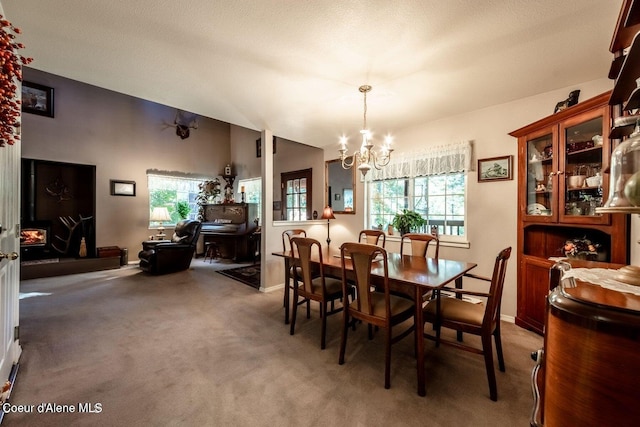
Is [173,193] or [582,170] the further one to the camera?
[173,193]

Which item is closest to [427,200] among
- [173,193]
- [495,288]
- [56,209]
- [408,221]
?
[408,221]

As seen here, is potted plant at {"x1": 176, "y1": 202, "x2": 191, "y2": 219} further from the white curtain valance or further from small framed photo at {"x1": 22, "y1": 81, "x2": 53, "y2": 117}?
the white curtain valance

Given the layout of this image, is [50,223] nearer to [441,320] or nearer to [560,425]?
[441,320]

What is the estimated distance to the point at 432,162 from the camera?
143 inches

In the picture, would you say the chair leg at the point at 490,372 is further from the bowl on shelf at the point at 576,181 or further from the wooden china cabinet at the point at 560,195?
the bowl on shelf at the point at 576,181

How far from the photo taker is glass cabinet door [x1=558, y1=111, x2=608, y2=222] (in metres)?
2.22

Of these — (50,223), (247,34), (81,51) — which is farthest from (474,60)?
(50,223)

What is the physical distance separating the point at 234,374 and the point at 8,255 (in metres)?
1.60

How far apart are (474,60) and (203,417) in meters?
3.23

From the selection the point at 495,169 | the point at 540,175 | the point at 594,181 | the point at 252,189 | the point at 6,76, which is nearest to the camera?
the point at 6,76

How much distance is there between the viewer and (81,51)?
214 centimetres

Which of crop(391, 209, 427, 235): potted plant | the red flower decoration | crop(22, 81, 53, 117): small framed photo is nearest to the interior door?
the red flower decoration

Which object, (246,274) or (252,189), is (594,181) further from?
(252,189)

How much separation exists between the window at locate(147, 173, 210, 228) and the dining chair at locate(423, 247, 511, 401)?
21.4ft
